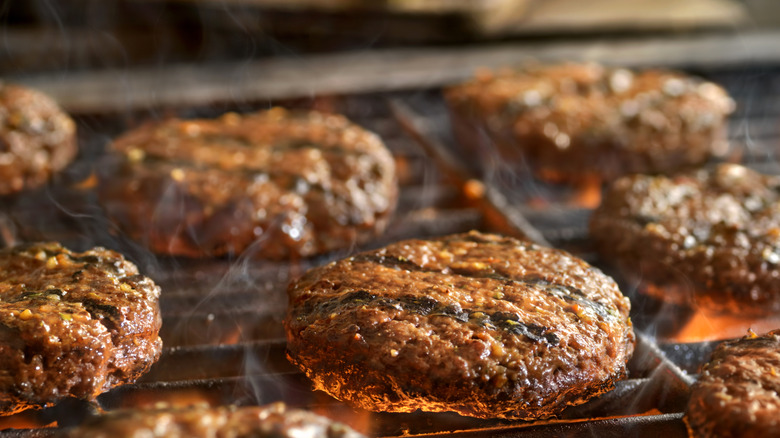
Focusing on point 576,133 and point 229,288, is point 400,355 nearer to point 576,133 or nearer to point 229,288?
point 229,288

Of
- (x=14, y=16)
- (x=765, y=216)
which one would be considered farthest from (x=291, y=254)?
(x=14, y=16)

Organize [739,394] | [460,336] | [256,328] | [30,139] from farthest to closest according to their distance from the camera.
Result: [30,139], [256,328], [460,336], [739,394]

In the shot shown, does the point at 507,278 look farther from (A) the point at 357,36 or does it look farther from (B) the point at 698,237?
(A) the point at 357,36

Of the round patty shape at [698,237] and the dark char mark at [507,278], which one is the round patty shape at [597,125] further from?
the dark char mark at [507,278]

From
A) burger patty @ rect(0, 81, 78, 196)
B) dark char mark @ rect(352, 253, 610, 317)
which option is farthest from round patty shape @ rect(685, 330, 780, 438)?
burger patty @ rect(0, 81, 78, 196)

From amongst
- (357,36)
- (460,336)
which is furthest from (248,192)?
(357,36)

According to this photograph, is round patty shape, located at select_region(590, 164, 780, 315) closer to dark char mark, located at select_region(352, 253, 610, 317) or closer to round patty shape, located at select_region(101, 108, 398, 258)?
dark char mark, located at select_region(352, 253, 610, 317)
